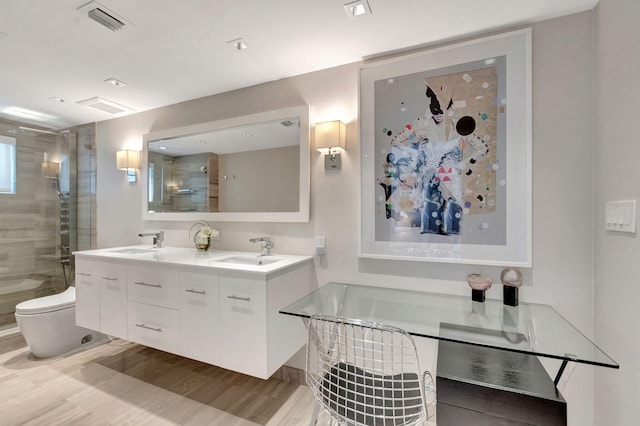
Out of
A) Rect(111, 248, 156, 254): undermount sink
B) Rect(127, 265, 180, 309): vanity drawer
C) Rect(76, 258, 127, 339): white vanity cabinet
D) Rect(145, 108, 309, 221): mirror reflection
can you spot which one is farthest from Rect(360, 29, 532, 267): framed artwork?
Rect(111, 248, 156, 254): undermount sink

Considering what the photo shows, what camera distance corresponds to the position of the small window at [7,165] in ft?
10.0

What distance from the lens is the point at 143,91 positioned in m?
2.47

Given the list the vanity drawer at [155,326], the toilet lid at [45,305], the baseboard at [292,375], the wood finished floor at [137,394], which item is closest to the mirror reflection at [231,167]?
the vanity drawer at [155,326]

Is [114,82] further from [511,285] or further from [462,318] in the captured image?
[511,285]

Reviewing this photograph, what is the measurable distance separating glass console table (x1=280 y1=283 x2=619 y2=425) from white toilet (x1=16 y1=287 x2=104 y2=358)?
7.92ft

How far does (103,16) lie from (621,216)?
2694 mm

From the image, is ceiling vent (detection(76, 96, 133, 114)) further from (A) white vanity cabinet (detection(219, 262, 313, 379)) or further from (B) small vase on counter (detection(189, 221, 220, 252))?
(A) white vanity cabinet (detection(219, 262, 313, 379))

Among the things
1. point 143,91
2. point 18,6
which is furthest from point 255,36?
point 143,91

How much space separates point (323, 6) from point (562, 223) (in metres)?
1.72

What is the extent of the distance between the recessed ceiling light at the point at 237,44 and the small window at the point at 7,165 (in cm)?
309

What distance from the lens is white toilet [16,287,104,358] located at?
243cm

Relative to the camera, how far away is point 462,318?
1.46 metres

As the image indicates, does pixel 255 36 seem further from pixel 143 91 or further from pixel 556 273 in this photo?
pixel 556 273

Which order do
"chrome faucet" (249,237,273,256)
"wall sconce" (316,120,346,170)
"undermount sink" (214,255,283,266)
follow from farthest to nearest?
1. "chrome faucet" (249,237,273,256)
2. "undermount sink" (214,255,283,266)
3. "wall sconce" (316,120,346,170)
